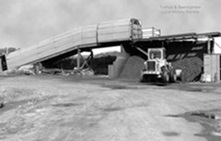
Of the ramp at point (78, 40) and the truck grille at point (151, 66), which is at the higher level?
the ramp at point (78, 40)

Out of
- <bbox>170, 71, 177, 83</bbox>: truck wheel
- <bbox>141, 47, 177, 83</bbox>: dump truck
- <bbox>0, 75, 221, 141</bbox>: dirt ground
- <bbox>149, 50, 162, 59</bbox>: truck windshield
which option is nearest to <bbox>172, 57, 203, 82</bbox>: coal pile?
<bbox>170, 71, 177, 83</bbox>: truck wheel

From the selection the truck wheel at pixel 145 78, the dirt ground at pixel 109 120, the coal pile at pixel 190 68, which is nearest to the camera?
the dirt ground at pixel 109 120

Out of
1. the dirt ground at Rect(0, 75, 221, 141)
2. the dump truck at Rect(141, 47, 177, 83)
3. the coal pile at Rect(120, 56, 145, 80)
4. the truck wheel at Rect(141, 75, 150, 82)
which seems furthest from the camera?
the coal pile at Rect(120, 56, 145, 80)

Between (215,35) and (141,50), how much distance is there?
813 centimetres

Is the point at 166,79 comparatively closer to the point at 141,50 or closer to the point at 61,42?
the point at 141,50

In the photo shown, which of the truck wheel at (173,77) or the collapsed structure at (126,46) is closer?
the truck wheel at (173,77)

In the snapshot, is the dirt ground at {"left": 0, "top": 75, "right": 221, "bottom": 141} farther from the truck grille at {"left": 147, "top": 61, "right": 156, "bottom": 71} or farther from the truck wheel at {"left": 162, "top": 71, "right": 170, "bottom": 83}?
the truck wheel at {"left": 162, "top": 71, "right": 170, "bottom": 83}

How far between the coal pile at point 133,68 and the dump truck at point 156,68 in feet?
19.8

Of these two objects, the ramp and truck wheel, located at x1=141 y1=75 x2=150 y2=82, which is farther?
the ramp

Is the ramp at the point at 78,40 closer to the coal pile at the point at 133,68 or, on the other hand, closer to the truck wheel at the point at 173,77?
the coal pile at the point at 133,68

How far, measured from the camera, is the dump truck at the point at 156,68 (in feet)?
87.0

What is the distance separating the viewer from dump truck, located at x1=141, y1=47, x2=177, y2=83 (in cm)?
2652

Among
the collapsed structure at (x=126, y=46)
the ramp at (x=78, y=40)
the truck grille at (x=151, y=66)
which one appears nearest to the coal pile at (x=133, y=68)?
the collapsed structure at (x=126, y=46)

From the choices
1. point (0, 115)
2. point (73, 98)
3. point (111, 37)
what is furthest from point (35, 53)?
point (0, 115)
